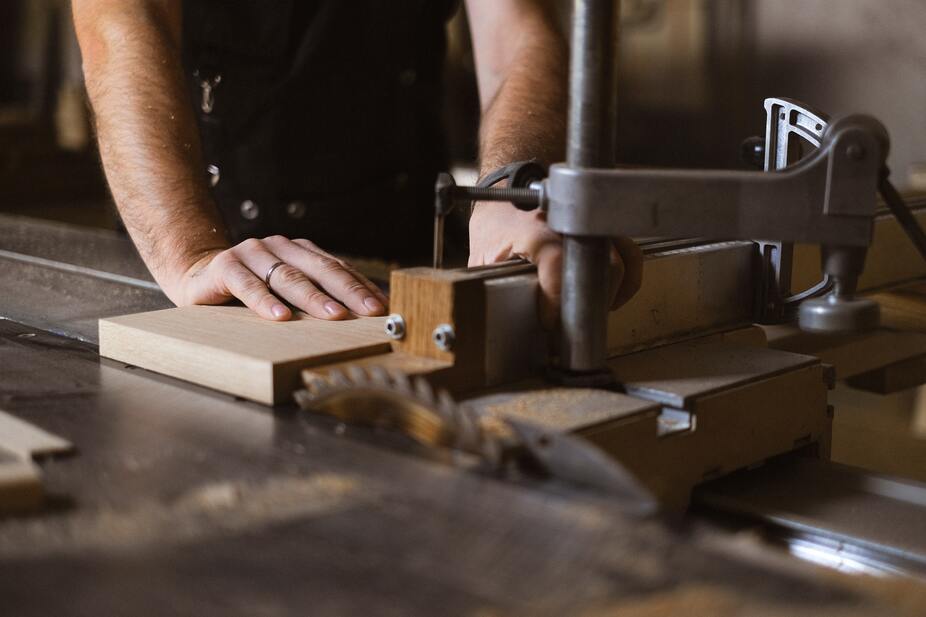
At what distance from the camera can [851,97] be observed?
3695 millimetres

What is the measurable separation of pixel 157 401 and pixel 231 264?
10.1 inches

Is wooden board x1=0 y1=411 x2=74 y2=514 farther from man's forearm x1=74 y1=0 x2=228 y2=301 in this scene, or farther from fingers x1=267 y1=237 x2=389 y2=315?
man's forearm x1=74 y1=0 x2=228 y2=301

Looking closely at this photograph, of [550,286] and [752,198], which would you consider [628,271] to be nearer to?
[550,286]

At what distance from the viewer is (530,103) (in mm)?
1698

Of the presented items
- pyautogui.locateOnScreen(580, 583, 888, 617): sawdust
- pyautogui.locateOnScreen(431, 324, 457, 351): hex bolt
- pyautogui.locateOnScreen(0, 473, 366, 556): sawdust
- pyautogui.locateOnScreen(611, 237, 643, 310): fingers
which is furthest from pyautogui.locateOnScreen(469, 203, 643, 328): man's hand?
pyautogui.locateOnScreen(580, 583, 888, 617): sawdust

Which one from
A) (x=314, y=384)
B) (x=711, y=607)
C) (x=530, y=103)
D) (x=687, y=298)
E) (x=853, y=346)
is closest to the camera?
(x=711, y=607)

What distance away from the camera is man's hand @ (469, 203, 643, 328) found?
0.99 meters

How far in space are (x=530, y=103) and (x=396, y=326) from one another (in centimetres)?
80

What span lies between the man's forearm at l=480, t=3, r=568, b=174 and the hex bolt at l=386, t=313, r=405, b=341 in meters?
0.53

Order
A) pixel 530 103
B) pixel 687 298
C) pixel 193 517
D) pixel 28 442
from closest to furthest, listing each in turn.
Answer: pixel 193 517 < pixel 28 442 < pixel 687 298 < pixel 530 103

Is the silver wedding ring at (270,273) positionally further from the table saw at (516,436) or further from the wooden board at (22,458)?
the wooden board at (22,458)

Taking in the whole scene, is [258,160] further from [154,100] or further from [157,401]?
[157,401]

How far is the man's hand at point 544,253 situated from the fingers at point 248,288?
229 millimetres

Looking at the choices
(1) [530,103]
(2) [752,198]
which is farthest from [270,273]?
(1) [530,103]
